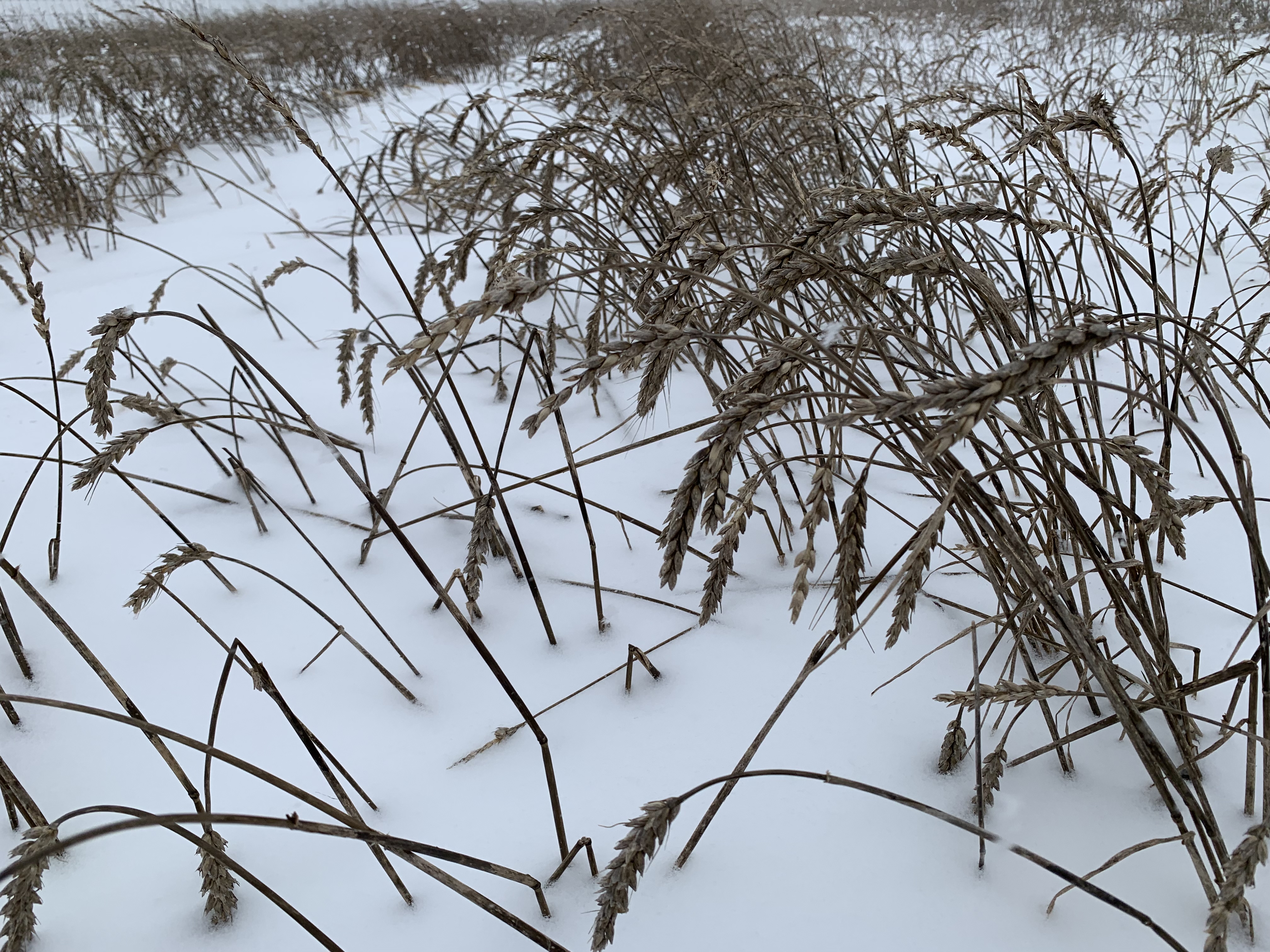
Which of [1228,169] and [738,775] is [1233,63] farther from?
[738,775]

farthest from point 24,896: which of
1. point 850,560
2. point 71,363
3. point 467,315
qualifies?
point 71,363

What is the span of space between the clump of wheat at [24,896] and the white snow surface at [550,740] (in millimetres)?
183

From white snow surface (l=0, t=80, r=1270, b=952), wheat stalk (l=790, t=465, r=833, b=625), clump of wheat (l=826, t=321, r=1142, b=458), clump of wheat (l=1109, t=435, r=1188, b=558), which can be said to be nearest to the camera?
clump of wheat (l=826, t=321, r=1142, b=458)

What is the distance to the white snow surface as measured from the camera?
827mm

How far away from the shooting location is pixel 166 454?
177cm

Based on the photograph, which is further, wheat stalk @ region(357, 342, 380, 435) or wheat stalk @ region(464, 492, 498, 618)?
wheat stalk @ region(357, 342, 380, 435)

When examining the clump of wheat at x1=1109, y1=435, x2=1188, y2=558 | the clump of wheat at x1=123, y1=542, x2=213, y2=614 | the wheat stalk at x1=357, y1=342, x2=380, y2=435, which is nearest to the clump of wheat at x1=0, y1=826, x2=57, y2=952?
the clump of wheat at x1=123, y1=542, x2=213, y2=614

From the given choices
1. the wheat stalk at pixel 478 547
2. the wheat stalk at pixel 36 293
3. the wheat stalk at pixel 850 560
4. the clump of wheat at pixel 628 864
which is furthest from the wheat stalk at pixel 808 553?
the wheat stalk at pixel 36 293

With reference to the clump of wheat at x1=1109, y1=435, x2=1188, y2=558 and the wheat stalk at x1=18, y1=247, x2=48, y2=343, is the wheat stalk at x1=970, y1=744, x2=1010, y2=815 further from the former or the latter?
the wheat stalk at x1=18, y1=247, x2=48, y2=343

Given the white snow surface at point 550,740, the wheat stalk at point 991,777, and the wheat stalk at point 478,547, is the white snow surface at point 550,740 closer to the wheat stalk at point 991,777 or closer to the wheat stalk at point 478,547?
the wheat stalk at point 991,777

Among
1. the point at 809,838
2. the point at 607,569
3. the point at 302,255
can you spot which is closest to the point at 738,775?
the point at 809,838

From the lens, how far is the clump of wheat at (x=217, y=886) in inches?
30.5

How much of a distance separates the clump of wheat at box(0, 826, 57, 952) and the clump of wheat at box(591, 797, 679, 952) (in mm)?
450

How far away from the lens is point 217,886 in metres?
0.79
